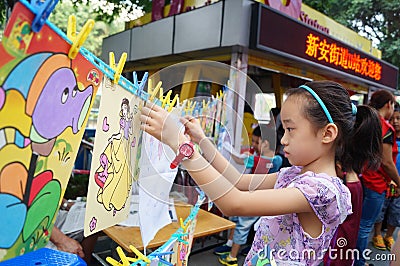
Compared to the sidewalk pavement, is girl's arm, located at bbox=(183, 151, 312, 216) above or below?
above

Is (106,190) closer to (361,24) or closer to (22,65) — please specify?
(22,65)

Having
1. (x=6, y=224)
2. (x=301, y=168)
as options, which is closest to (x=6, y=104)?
(x=6, y=224)

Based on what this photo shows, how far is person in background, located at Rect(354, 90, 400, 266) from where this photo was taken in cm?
257

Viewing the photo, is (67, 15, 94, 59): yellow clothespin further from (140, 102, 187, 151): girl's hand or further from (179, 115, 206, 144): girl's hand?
(179, 115, 206, 144): girl's hand

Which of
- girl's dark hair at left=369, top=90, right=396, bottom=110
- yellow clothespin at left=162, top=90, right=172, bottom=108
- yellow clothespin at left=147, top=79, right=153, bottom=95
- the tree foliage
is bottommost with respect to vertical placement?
yellow clothespin at left=162, top=90, right=172, bottom=108

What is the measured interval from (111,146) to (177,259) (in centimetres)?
55

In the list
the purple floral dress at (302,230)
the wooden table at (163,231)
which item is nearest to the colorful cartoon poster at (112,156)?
the purple floral dress at (302,230)

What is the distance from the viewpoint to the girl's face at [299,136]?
98 centimetres

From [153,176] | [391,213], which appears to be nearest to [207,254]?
[391,213]

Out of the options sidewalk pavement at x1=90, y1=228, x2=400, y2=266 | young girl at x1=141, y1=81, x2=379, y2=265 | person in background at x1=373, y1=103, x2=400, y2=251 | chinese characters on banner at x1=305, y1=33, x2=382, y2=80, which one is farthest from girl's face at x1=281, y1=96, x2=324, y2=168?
chinese characters on banner at x1=305, y1=33, x2=382, y2=80

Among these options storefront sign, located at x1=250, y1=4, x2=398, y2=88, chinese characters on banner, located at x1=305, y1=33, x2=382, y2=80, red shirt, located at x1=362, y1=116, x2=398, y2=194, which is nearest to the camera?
red shirt, located at x1=362, y1=116, x2=398, y2=194

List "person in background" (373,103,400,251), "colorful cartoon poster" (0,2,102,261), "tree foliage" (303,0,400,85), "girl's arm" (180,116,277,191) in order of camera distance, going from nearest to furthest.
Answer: "colorful cartoon poster" (0,2,102,261) → "girl's arm" (180,116,277,191) → "person in background" (373,103,400,251) → "tree foliage" (303,0,400,85)

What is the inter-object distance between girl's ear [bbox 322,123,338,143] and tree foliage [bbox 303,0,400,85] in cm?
989

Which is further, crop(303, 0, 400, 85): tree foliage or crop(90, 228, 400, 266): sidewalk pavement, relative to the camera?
crop(303, 0, 400, 85): tree foliage
